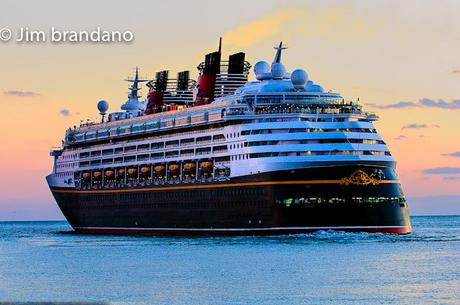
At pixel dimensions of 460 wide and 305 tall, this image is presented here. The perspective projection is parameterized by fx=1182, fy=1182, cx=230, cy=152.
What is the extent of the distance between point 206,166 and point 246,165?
30.3 ft

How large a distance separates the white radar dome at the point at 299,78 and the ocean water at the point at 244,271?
52.2 feet

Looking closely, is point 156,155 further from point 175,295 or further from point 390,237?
point 175,295

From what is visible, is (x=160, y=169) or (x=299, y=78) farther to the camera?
(x=160, y=169)

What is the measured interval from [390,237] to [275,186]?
10307mm

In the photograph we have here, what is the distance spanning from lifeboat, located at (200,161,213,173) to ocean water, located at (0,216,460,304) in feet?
25.7

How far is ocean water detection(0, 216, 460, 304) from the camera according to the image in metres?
59.1

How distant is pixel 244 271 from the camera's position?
71.4m

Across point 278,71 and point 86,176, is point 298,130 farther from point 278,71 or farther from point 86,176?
point 86,176

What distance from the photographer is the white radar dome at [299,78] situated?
10594 cm

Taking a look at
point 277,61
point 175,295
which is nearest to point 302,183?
point 277,61

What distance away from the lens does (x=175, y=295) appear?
59406mm

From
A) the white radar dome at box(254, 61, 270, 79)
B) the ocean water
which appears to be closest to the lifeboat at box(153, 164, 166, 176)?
the white radar dome at box(254, 61, 270, 79)

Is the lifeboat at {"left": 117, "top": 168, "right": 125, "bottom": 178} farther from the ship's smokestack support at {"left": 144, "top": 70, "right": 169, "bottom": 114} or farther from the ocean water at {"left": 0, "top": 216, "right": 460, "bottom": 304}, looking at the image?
the ocean water at {"left": 0, "top": 216, "right": 460, "bottom": 304}

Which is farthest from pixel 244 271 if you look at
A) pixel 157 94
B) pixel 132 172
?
pixel 157 94
